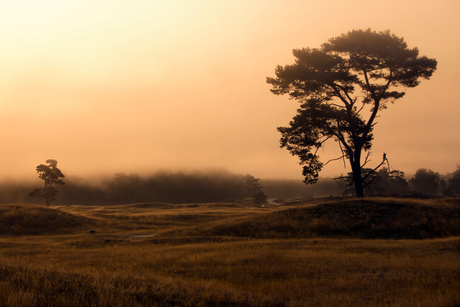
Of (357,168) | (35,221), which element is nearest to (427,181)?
(357,168)

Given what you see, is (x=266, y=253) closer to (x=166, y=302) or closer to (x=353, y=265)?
(x=353, y=265)

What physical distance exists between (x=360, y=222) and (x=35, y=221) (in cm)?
3574

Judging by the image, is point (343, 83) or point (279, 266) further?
point (343, 83)

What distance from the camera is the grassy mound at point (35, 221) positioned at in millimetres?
34438

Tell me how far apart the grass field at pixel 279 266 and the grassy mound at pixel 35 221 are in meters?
2.66

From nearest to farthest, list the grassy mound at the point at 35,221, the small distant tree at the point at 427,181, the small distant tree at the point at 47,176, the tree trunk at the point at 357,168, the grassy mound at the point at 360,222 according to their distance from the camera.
Answer: the grassy mound at the point at 360,222
the tree trunk at the point at 357,168
the grassy mound at the point at 35,221
the small distant tree at the point at 47,176
the small distant tree at the point at 427,181

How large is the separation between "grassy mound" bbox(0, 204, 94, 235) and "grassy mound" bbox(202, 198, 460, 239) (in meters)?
18.9

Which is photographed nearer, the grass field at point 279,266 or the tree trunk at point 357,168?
the grass field at point 279,266

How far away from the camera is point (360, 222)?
81.8 feet

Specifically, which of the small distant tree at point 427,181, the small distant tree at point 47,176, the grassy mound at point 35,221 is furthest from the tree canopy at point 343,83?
the small distant tree at point 427,181

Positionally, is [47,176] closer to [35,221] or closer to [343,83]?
[35,221]

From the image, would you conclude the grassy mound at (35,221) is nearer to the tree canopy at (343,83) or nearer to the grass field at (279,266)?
the grass field at (279,266)

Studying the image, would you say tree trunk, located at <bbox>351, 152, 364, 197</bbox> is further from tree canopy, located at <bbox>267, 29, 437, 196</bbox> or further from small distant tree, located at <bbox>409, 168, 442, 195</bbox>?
small distant tree, located at <bbox>409, 168, 442, 195</bbox>

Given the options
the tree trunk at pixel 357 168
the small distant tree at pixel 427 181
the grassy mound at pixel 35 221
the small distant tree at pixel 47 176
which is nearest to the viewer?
the tree trunk at pixel 357 168
